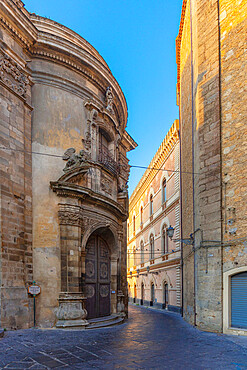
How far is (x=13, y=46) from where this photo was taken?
11.6m

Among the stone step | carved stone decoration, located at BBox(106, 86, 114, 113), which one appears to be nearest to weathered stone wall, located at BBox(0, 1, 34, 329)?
the stone step

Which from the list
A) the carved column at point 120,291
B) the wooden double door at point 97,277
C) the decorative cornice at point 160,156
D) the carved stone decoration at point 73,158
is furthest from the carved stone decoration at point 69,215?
the decorative cornice at point 160,156

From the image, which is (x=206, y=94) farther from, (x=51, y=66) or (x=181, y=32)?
(x=181, y=32)

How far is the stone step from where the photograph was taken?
12.3 metres

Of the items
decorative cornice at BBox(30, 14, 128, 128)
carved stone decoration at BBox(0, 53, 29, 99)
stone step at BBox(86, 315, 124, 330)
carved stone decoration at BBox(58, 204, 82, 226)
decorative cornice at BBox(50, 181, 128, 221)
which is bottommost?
stone step at BBox(86, 315, 124, 330)

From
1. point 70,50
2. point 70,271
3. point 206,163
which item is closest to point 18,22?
point 70,50

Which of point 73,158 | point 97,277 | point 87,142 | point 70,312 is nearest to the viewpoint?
point 70,312

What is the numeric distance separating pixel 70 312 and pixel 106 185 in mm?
5482

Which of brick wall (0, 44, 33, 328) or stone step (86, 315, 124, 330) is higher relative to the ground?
brick wall (0, 44, 33, 328)

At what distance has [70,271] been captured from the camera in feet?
39.4

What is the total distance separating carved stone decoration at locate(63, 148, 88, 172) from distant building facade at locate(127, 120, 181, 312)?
17.7ft

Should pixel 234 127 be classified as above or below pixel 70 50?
below

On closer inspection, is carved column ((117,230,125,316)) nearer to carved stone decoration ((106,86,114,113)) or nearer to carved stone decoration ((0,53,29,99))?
carved stone decoration ((106,86,114,113))

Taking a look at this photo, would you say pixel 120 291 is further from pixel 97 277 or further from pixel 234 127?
pixel 234 127
